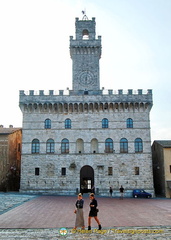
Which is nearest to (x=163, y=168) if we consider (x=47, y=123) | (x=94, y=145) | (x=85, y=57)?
(x=94, y=145)

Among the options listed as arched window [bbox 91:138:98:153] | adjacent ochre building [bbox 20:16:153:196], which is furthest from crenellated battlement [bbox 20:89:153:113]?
arched window [bbox 91:138:98:153]

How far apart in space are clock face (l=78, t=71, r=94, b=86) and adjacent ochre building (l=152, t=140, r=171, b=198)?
13.4 metres

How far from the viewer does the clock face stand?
40906mm

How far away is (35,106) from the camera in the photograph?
3869 centimetres

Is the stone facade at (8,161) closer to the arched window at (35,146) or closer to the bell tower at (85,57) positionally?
the arched window at (35,146)

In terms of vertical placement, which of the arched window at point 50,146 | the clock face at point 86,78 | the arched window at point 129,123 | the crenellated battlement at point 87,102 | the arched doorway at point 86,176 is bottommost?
the arched doorway at point 86,176

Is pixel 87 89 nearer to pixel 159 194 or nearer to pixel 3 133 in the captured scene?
pixel 3 133

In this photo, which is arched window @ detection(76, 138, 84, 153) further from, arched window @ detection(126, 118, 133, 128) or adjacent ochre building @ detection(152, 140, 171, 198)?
adjacent ochre building @ detection(152, 140, 171, 198)

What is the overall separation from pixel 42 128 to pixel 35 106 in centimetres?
335

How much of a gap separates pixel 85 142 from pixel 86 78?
33.1 ft

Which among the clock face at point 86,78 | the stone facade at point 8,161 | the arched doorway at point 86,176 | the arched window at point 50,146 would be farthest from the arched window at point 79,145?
the stone facade at point 8,161

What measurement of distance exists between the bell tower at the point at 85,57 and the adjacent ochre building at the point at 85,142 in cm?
252

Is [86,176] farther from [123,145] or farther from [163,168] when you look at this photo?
[163,168]

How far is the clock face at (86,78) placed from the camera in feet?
134
